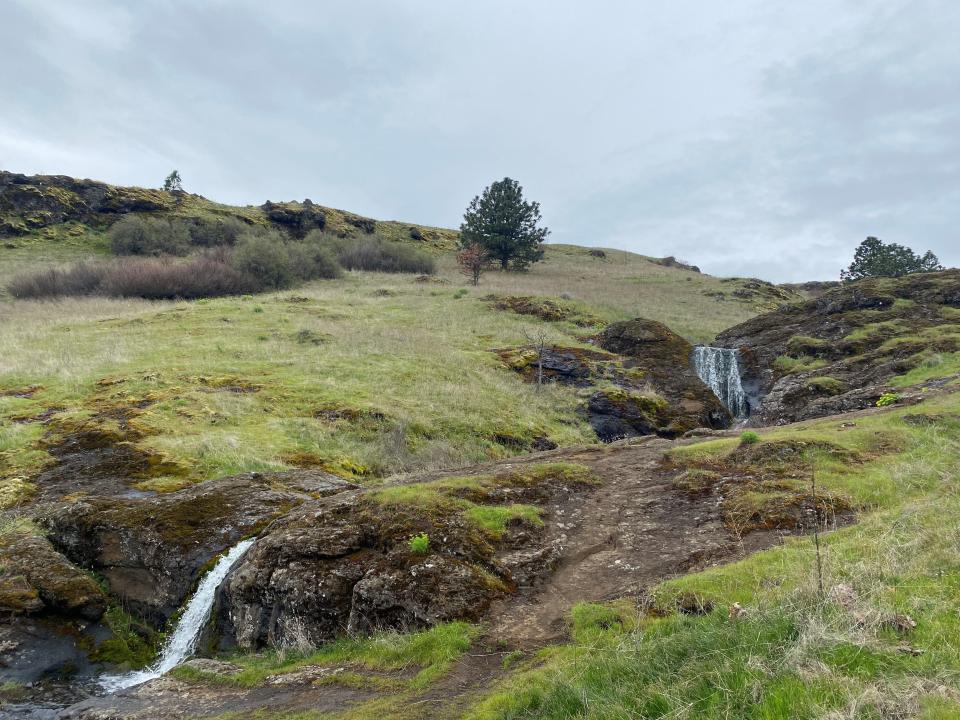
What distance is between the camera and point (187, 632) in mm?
10461

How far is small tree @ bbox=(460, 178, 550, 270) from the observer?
6850 centimetres

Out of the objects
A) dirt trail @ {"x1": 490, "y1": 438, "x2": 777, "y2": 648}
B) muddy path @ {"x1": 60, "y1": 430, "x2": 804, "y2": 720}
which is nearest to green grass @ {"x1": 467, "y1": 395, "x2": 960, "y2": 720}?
muddy path @ {"x1": 60, "y1": 430, "x2": 804, "y2": 720}

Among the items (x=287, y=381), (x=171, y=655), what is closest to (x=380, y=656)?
(x=171, y=655)

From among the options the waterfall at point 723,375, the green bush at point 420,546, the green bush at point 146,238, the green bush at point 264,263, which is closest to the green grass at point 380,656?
the green bush at point 420,546

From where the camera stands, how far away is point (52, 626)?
31.6ft

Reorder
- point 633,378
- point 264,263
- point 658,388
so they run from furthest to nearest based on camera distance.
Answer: point 264,263 < point 633,378 < point 658,388

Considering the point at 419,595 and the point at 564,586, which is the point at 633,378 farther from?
the point at 419,595

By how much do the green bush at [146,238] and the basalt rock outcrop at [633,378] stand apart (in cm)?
4849

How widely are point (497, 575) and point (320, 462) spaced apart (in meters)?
9.61

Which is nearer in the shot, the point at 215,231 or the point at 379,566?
the point at 379,566

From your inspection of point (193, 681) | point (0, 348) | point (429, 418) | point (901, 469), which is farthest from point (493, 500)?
point (0, 348)

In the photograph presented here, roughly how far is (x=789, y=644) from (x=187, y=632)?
1014cm

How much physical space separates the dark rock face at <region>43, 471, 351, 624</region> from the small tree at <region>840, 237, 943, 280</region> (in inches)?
2847

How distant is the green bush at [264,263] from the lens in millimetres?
50781
